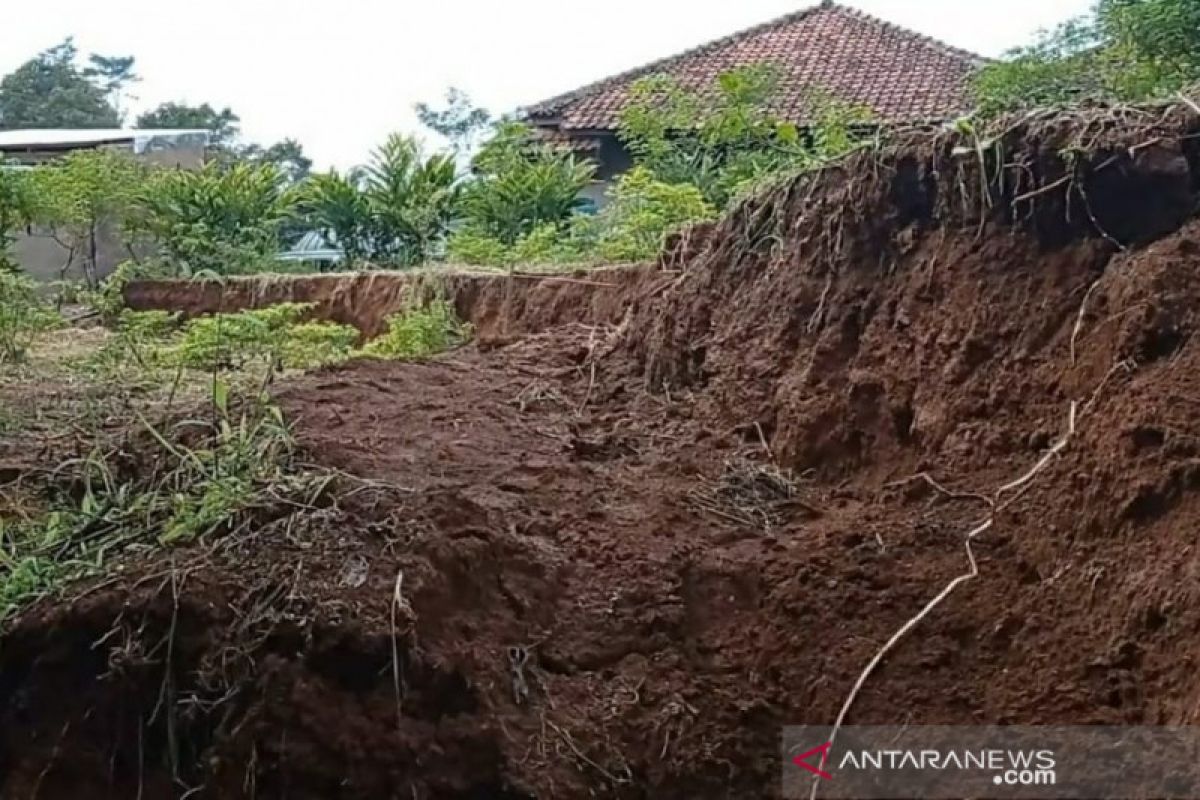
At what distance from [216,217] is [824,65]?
289 inches

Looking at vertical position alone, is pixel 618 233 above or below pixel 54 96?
below

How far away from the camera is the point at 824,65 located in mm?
14469

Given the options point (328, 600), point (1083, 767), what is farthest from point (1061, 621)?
point (328, 600)

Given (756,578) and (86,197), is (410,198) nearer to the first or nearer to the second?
(86,197)

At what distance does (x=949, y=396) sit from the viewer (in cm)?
277

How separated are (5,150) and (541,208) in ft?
24.7

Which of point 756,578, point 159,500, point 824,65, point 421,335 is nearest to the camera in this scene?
point 756,578

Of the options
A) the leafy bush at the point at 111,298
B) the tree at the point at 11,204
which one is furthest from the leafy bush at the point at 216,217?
the tree at the point at 11,204

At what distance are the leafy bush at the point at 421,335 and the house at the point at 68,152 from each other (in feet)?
14.1

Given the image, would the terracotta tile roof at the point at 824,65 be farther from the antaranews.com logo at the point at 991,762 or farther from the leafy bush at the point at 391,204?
the antaranews.com logo at the point at 991,762

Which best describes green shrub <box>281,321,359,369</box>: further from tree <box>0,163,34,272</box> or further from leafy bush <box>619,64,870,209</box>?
leafy bush <box>619,64,870,209</box>

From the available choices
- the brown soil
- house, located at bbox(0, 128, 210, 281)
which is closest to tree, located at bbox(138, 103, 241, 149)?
house, located at bbox(0, 128, 210, 281)

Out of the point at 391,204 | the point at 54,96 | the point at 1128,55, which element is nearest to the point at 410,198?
the point at 391,204

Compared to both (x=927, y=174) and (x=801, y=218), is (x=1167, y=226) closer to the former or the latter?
(x=927, y=174)
